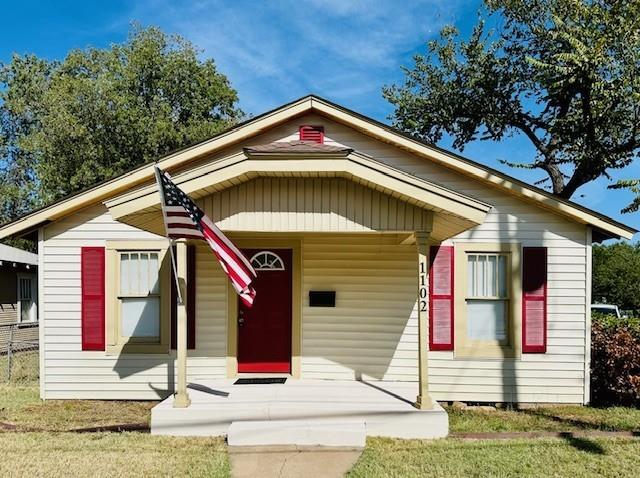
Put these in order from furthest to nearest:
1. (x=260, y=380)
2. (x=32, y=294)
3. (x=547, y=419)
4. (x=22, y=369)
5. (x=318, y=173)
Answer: (x=32, y=294), (x=22, y=369), (x=260, y=380), (x=547, y=419), (x=318, y=173)

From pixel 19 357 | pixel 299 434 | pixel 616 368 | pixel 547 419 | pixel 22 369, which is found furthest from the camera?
pixel 19 357

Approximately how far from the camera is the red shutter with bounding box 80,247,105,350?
25.5 ft

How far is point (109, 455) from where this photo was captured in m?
5.18

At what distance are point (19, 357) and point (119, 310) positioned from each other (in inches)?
254

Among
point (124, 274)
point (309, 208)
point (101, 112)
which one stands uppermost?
point (101, 112)

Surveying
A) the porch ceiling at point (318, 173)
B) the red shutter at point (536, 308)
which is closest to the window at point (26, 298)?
the porch ceiling at point (318, 173)

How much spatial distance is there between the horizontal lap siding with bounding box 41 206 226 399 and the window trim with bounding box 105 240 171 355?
0.47 feet

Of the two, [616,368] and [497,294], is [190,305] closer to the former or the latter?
[497,294]

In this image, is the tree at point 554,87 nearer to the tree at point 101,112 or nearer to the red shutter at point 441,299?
the red shutter at point 441,299

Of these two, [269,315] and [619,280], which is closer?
[269,315]

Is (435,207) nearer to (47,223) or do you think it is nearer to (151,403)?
(151,403)

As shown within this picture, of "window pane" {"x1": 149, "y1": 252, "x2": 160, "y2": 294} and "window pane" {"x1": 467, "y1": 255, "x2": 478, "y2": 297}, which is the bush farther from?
"window pane" {"x1": 149, "y1": 252, "x2": 160, "y2": 294}

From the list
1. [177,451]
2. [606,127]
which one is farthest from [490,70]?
[177,451]

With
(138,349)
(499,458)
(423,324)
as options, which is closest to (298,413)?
(423,324)
